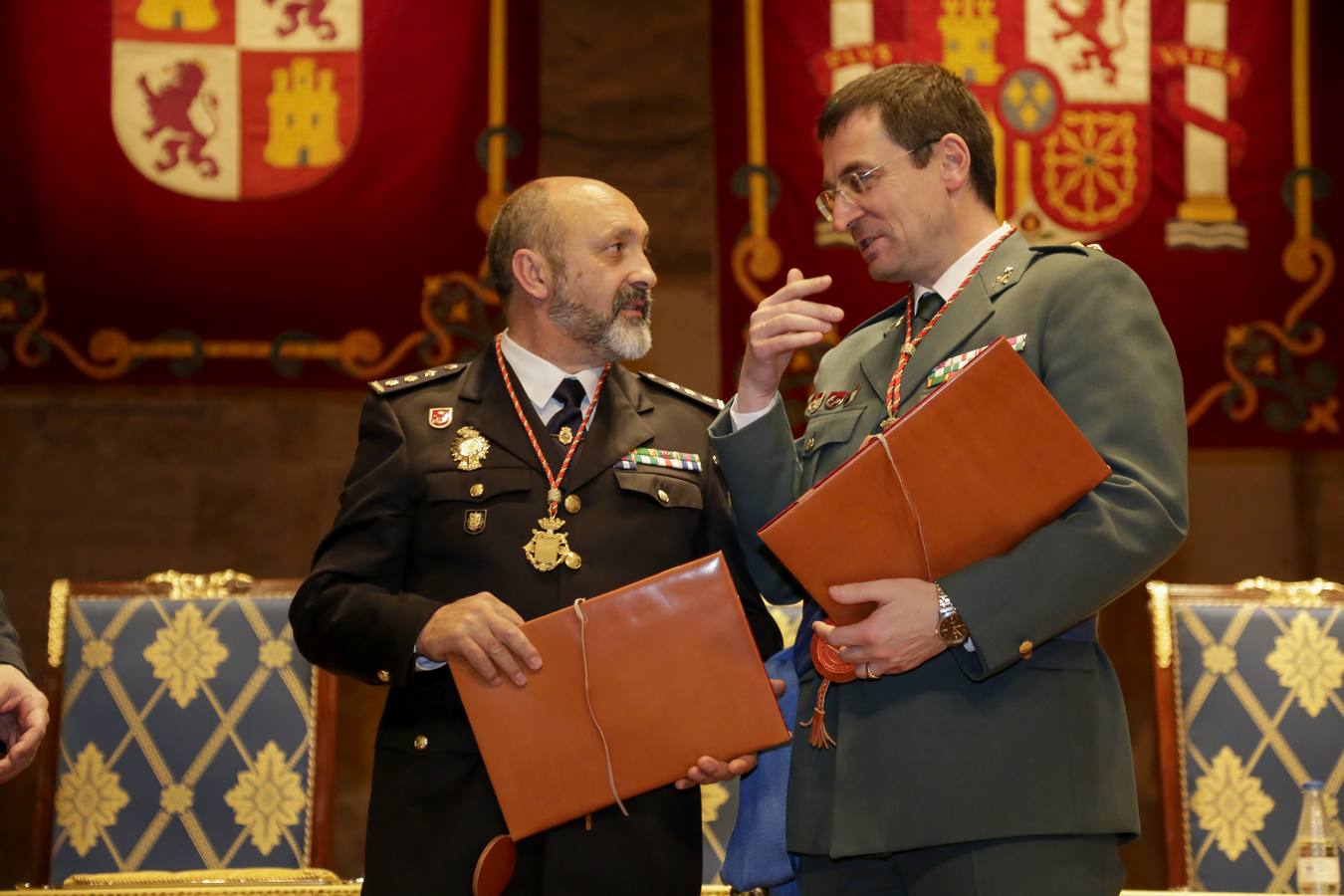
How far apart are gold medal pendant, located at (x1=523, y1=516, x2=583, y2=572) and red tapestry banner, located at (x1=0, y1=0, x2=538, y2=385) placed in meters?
2.13

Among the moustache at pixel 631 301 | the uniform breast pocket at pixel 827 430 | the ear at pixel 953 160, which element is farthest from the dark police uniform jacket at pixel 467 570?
the ear at pixel 953 160

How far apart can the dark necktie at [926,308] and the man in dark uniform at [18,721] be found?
1.30m

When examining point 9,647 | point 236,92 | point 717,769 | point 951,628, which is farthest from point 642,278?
point 236,92

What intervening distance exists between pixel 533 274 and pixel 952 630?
3.67 ft

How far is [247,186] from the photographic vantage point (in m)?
4.31

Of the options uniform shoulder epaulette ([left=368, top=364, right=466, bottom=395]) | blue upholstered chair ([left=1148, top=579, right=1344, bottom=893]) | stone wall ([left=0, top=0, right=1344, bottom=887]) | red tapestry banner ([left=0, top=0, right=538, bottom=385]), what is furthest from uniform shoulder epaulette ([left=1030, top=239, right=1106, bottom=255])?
red tapestry banner ([left=0, top=0, right=538, bottom=385])

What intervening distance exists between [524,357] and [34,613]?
99.1 inches

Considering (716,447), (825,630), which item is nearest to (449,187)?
(716,447)

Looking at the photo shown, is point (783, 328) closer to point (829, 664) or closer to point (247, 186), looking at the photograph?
point (829, 664)

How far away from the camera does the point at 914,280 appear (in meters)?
2.11

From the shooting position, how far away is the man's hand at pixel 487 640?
198cm

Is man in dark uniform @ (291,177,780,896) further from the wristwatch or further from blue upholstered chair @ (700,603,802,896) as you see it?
blue upholstered chair @ (700,603,802,896)

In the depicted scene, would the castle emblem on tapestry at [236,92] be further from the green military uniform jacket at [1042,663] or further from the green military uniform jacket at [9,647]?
the green military uniform jacket at [1042,663]

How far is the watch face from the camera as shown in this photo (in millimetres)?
1707
